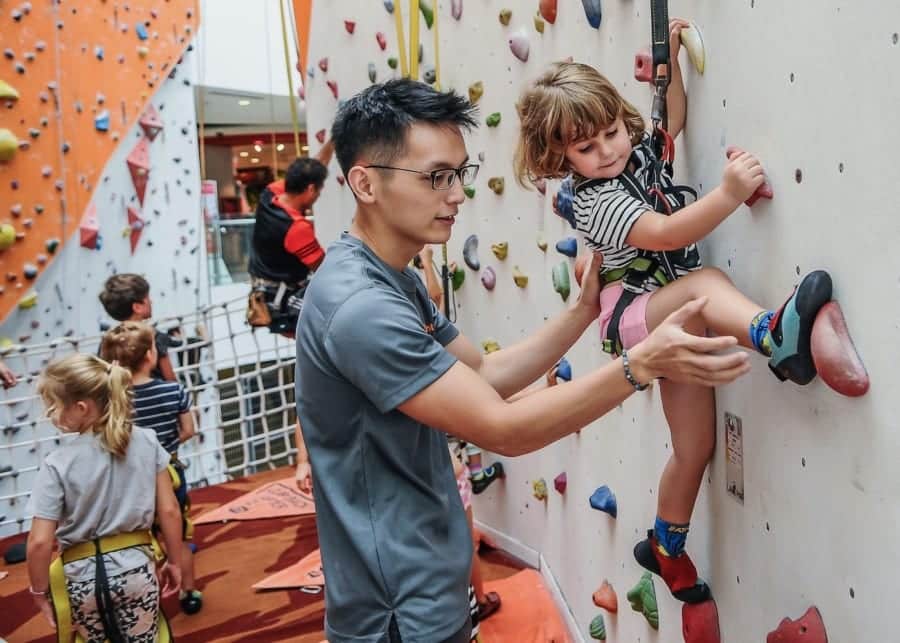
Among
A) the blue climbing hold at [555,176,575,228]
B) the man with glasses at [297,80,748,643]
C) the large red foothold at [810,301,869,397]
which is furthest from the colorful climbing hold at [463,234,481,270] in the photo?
the large red foothold at [810,301,869,397]

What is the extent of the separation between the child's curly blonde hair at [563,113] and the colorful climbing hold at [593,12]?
1.80ft

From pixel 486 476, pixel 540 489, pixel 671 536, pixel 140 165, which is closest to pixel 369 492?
pixel 671 536

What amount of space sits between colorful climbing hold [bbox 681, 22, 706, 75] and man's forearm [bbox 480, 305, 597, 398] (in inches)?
18.1

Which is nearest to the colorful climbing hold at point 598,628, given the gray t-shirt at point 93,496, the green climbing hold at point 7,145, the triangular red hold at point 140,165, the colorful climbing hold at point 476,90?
the gray t-shirt at point 93,496

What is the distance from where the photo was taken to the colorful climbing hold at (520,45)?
237 centimetres

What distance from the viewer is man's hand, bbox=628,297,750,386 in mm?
992

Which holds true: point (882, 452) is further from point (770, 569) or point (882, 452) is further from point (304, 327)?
point (304, 327)

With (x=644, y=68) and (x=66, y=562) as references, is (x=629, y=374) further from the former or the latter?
(x=66, y=562)

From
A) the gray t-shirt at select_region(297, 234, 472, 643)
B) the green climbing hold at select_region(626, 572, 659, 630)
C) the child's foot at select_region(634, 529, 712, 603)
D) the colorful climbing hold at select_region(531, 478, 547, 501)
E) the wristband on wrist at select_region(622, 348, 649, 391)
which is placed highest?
the wristband on wrist at select_region(622, 348, 649, 391)

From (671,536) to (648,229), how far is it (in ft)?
1.76

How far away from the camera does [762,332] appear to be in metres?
1.09

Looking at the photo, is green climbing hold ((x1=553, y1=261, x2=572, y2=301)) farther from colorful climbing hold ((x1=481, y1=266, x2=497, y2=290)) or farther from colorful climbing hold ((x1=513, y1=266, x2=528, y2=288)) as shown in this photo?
colorful climbing hold ((x1=481, y1=266, x2=497, y2=290))

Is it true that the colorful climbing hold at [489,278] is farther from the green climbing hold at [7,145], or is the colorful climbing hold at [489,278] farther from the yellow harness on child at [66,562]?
the green climbing hold at [7,145]

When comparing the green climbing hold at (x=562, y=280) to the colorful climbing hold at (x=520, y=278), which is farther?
the colorful climbing hold at (x=520, y=278)
